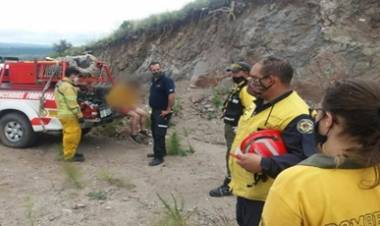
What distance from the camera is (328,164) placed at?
74.9 inches

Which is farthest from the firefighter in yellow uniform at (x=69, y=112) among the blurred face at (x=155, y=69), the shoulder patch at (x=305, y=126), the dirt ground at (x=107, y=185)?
the shoulder patch at (x=305, y=126)

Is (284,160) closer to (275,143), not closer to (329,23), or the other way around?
(275,143)

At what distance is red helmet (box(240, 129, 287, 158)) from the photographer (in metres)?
3.29

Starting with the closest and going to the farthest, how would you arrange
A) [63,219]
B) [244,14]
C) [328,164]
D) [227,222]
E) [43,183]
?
[328,164]
[227,222]
[63,219]
[43,183]
[244,14]

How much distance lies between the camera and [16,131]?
995cm

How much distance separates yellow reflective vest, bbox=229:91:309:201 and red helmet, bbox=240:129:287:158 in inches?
2.5

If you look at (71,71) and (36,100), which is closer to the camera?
(71,71)

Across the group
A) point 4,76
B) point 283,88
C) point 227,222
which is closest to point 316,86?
point 4,76

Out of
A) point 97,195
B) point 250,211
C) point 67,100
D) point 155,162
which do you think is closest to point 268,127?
point 250,211

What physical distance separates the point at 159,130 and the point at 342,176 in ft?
23.4

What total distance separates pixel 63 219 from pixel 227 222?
6.55 feet

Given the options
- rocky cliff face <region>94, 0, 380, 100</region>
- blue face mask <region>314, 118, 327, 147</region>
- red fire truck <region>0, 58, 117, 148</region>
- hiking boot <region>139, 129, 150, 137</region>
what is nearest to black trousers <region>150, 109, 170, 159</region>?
red fire truck <region>0, 58, 117, 148</region>

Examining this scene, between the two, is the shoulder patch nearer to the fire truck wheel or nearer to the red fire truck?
the red fire truck

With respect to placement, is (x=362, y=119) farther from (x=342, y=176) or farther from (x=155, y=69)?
(x=155, y=69)
